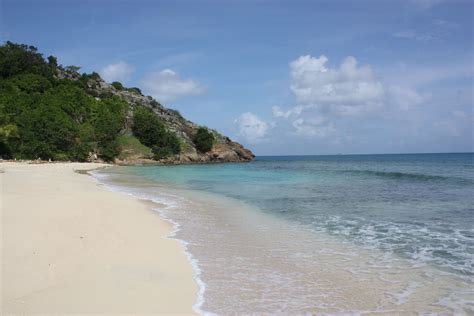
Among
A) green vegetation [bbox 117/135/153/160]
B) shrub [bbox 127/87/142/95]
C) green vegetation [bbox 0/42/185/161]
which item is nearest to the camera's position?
green vegetation [bbox 0/42/185/161]

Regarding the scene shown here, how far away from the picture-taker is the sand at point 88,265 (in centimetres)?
474

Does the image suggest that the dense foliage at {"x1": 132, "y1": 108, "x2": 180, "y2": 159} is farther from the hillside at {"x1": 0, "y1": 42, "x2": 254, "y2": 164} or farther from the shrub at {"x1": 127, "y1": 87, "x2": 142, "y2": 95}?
the shrub at {"x1": 127, "y1": 87, "x2": 142, "y2": 95}

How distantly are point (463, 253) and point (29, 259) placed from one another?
29.0 ft

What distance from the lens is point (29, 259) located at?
618cm

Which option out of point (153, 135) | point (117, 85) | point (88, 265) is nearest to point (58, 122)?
point (153, 135)

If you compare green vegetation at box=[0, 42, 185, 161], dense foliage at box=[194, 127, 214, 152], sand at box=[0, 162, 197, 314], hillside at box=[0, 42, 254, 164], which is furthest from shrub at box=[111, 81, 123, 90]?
sand at box=[0, 162, 197, 314]

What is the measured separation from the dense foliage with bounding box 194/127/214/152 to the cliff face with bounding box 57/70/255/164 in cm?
121

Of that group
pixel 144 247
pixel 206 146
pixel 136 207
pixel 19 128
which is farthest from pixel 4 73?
pixel 144 247

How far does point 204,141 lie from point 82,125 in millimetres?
28565

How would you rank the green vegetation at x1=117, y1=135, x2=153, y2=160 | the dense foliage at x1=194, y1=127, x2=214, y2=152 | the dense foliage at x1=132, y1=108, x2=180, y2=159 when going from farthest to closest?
the dense foliage at x1=194, y1=127, x2=214, y2=152, the dense foliage at x1=132, y1=108, x2=180, y2=159, the green vegetation at x1=117, y1=135, x2=153, y2=160

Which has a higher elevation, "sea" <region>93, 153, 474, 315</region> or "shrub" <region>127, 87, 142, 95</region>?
"shrub" <region>127, 87, 142, 95</region>

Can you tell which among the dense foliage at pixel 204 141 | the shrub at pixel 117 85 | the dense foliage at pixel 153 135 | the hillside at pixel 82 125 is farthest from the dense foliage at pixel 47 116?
the shrub at pixel 117 85

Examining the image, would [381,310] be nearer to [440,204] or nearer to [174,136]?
[440,204]

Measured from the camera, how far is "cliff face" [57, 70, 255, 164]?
79669 millimetres
